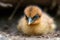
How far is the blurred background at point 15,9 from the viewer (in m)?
5.26

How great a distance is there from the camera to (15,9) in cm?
541

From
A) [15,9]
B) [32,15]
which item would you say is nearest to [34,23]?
[32,15]

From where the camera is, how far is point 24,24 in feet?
14.0

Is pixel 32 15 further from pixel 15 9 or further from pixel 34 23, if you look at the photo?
pixel 15 9

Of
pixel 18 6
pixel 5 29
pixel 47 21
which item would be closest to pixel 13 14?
pixel 18 6

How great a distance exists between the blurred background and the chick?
840mm

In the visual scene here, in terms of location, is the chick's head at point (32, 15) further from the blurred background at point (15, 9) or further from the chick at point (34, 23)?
the blurred background at point (15, 9)

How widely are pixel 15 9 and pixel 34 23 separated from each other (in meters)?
1.50

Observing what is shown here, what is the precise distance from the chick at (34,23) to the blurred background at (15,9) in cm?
84

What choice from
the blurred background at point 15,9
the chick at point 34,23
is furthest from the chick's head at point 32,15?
the blurred background at point 15,9

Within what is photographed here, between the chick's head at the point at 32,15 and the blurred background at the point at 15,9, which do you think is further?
the blurred background at the point at 15,9

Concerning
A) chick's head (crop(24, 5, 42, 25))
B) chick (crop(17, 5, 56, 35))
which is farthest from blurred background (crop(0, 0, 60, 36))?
chick's head (crop(24, 5, 42, 25))

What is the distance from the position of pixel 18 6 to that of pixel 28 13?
1.50 metres

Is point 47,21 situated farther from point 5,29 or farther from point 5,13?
point 5,13
